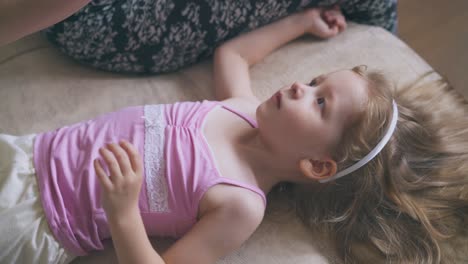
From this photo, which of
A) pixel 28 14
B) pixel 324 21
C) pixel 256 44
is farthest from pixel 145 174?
pixel 324 21

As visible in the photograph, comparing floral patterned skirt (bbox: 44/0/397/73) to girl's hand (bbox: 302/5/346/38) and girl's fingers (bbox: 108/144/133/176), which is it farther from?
girl's fingers (bbox: 108/144/133/176)

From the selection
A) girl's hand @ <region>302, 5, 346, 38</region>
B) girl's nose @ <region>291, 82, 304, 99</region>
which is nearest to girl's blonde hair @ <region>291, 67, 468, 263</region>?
girl's nose @ <region>291, 82, 304, 99</region>

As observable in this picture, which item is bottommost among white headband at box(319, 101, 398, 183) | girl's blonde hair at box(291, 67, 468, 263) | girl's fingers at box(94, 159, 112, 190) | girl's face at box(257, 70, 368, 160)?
girl's blonde hair at box(291, 67, 468, 263)

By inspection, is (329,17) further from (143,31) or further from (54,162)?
(54,162)

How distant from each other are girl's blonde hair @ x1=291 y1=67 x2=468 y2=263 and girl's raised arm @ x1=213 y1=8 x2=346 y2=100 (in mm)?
263

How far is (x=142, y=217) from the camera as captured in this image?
0.90 metres

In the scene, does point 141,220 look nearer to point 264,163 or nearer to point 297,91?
point 264,163

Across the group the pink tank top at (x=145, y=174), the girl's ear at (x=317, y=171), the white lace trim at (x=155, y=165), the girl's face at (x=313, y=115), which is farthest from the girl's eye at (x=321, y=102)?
the white lace trim at (x=155, y=165)

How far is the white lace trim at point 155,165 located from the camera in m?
0.90

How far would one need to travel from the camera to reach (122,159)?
783 millimetres

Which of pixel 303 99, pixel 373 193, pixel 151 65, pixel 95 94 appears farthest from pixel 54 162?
pixel 373 193

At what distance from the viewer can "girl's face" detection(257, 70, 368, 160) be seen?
3.06ft

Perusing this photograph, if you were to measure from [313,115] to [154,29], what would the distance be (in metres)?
0.42

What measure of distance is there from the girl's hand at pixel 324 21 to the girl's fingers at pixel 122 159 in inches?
26.1
